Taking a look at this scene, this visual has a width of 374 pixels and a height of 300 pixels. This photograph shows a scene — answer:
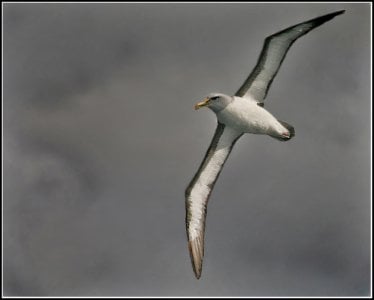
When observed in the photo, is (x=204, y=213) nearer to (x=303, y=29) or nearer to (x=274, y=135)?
(x=274, y=135)

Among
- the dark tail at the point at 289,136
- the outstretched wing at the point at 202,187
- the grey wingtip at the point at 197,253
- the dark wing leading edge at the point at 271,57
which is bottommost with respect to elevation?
the grey wingtip at the point at 197,253

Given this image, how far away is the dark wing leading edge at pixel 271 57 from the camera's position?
113 ft

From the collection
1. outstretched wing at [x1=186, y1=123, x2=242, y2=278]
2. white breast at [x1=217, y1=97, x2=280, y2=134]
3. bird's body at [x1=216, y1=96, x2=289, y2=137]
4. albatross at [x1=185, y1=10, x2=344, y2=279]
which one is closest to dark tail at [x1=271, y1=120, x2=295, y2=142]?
albatross at [x1=185, y1=10, x2=344, y2=279]

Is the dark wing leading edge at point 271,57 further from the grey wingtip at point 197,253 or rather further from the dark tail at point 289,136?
the grey wingtip at point 197,253

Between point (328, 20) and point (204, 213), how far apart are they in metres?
13.1

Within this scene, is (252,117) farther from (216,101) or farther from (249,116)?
(216,101)

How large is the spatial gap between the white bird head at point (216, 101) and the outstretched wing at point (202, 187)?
2593 mm

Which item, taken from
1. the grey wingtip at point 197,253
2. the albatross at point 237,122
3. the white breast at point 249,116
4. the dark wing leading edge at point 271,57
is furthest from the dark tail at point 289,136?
the grey wingtip at point 197,253


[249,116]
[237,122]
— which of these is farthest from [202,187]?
[249,116]

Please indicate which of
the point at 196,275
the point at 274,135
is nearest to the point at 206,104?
the point at 274,135

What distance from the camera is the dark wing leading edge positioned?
3441 centimetres

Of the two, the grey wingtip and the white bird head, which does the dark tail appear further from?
the grey wingtip

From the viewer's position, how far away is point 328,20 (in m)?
33.8

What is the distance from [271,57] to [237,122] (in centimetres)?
394
